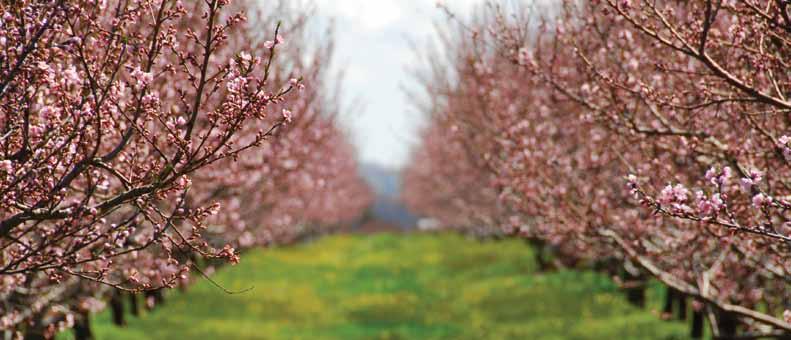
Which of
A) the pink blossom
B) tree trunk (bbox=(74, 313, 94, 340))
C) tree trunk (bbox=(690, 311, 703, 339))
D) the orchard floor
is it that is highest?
the pink blossom

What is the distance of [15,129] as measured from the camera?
5168 mm

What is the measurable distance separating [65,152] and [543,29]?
626cm

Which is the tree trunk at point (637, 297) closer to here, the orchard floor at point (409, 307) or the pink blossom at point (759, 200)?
the orchard floor at point (409, 307)

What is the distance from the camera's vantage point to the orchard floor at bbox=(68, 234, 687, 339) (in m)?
18.6

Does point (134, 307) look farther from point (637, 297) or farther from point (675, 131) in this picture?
point (675, 131)

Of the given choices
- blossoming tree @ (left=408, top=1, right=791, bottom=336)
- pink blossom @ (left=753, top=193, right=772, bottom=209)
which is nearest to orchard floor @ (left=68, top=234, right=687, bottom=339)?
blossoming tree @ (left=408, top=1, right=791, bottom=336)

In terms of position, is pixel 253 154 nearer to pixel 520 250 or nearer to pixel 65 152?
pixel 65 152

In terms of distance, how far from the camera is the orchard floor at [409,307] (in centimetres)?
1864

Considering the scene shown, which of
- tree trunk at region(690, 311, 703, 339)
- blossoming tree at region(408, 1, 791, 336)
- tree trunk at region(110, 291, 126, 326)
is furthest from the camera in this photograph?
tree trunk at region(110, 291, 126, 326)

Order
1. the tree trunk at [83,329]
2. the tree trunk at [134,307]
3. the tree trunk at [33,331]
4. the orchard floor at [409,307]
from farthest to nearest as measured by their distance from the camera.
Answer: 1. the tree trunk at [134,307]
2. the orchard floor at [409,307]
3. the tree trunk at [83,329]
4. the tree trunk at [33,331]

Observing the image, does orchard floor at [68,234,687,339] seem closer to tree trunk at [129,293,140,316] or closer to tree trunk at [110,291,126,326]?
tree trunk at [110,291,126,326]

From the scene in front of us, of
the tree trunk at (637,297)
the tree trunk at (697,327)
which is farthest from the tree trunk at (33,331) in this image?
the tree trunk at (637,297)

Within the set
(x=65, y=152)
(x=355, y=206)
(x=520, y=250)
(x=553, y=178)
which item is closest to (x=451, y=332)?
(x=553, y=178)

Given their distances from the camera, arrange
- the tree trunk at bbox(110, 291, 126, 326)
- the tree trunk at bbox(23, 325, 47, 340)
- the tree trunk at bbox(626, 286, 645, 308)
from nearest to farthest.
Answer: the tree trunk at bbox(23, 325, 47, 340)
the tree trunk at bbox(110, 291, 126, 326)
the tree trunk at bbox(626, 286, 645, 308)
